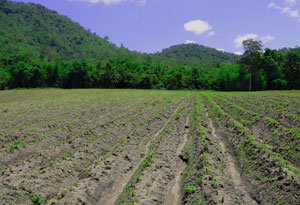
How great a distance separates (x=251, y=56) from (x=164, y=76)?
106 feet

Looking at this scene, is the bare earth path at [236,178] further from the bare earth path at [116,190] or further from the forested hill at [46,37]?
the forested hill at [46,37]

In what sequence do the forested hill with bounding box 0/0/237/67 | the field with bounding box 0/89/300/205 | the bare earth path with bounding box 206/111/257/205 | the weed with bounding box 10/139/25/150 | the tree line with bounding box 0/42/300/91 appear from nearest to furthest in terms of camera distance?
the bare earth path with bounding box 206/111/257/205
the field with bounding box 0/89/300/205
the weed with bounding box 10/139/25/150
the tree line with bounding box 0/42/300/91
the forested hill with bounding box 0/0/237/67

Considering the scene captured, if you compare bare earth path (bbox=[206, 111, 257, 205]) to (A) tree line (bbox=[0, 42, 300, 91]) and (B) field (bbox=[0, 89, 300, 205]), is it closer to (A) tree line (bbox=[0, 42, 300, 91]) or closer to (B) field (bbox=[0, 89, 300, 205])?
(B) field (bbox=[0, 89, 300, 205])

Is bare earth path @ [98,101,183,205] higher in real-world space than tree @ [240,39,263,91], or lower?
lower

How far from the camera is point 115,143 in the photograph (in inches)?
413

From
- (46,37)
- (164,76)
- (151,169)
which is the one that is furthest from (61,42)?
(151,169)

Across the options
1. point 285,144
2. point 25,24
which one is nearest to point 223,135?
point 285,144

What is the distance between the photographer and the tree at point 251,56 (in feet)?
206

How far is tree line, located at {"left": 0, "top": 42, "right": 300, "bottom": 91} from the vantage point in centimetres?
6194

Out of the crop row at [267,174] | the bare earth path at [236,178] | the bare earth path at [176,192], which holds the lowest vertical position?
the bare earth path at [176,192]

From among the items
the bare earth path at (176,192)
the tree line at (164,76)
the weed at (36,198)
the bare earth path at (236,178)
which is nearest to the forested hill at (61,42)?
the tree line at (164,76)

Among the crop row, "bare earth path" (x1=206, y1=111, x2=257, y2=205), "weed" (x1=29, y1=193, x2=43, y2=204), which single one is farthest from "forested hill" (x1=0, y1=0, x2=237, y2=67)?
"weed" (x1=29, y1=193, x2=43, y2=204)

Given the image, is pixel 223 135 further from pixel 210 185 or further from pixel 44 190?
pixel 44 190

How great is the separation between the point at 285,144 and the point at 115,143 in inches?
297
